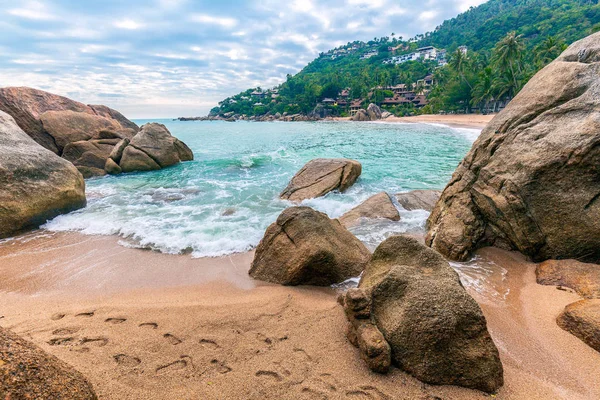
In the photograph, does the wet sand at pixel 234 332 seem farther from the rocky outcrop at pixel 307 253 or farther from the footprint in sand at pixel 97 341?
the rocky outcrop at pixel 307 253

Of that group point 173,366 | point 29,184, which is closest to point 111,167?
point 29,184

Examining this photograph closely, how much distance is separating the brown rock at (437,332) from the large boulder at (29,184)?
866cm

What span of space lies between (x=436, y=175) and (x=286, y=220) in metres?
11.0

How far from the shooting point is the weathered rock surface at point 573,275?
155 inches

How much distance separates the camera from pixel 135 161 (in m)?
16.2

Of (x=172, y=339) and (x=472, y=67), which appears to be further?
(x=472, y=67)

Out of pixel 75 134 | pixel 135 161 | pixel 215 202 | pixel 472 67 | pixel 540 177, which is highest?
pixel 472 67

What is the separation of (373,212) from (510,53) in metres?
57.6

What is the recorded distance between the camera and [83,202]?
9406 millimetres

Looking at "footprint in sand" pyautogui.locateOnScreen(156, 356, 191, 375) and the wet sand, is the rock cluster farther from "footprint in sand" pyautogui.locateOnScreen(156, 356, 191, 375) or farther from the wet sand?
"footprint in sand" pyautogui.locateOnScreen(156, 356, 191, 375)

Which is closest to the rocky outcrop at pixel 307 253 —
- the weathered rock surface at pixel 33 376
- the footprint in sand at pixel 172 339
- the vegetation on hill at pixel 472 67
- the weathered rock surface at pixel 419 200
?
the footprint in sand at pixel 172 339

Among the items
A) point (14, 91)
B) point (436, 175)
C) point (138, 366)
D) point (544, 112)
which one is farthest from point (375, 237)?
point (14, 91)

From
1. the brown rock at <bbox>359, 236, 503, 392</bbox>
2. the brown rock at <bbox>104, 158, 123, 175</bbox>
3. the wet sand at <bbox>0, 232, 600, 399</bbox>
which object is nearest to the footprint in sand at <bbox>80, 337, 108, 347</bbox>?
the wet sand at <bbox>0, 232, 600, 399</bbox>

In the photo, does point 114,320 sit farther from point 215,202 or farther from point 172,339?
point 215,202
